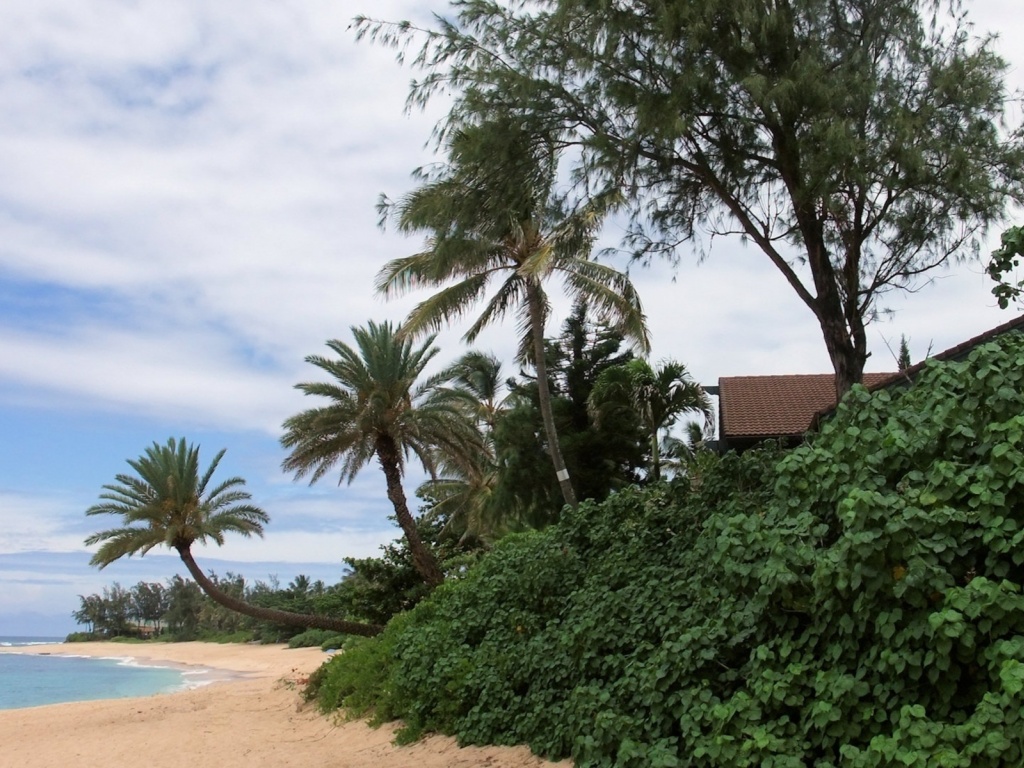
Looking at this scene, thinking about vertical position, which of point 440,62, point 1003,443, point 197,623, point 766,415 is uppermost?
point 440,62

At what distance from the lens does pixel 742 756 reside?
18.7 ft

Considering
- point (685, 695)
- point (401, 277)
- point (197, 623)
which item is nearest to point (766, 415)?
point (401, 277)

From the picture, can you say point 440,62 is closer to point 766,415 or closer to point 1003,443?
point 1003,443

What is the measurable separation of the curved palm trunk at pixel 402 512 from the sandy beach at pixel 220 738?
401cm

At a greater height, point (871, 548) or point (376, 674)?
point (871, 548)

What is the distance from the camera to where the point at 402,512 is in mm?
22953

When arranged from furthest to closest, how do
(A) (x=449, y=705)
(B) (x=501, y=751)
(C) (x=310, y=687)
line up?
(C) (x=310, y=687)
(A) (x=449, y=705)
(B) (x=501, y=751)

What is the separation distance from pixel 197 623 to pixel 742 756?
→ 83890 mm

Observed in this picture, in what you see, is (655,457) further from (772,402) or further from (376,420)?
(376,420)

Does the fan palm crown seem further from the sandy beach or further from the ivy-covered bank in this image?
the ivy-covered bank

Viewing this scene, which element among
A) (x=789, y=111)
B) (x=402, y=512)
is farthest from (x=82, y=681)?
(x=789, y=111)

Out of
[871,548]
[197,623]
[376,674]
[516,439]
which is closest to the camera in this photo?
[871,548]

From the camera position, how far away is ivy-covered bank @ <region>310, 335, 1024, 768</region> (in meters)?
5.00

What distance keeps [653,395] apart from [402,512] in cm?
769
